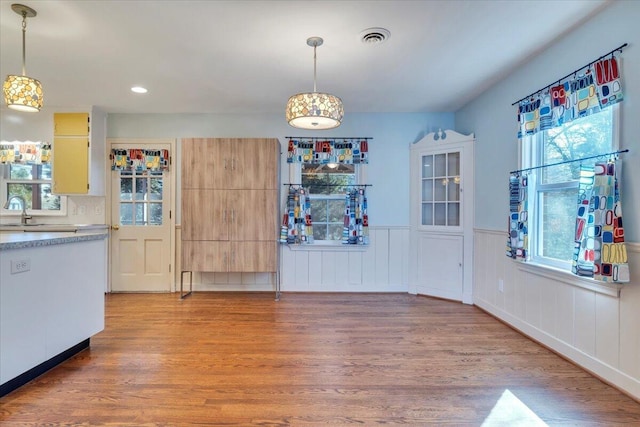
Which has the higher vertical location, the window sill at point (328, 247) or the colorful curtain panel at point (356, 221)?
the colorful curtain panel at point (356, 221)

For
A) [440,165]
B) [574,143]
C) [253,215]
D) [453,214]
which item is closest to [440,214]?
[453,214]

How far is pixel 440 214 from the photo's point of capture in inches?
158

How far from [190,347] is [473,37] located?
10.9 ft

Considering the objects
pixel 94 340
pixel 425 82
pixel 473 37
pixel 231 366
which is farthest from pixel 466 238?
pixel 94 340

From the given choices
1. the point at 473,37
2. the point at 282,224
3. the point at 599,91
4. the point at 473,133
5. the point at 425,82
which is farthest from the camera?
the point at 282,224

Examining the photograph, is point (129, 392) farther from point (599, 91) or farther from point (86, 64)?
point (599, 91)

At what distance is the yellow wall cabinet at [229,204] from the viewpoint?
3.86 meters

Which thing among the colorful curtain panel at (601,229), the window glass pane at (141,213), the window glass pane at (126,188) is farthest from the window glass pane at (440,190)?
the window glass pane at (126,188)

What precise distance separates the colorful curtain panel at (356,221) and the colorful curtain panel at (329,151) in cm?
49

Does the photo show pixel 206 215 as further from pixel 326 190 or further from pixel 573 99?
pixel 573 99

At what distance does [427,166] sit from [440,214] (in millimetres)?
652

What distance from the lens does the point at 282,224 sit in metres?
4.16

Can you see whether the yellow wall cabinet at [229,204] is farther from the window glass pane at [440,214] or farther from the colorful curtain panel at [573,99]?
the colorful curtain panel at [573,99]

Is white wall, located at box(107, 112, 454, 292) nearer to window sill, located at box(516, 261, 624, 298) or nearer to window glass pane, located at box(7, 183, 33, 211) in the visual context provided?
window glass pane, located at box(7, 183, 33, 211)
